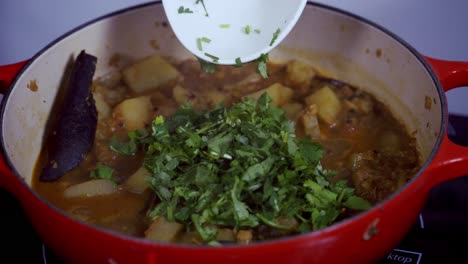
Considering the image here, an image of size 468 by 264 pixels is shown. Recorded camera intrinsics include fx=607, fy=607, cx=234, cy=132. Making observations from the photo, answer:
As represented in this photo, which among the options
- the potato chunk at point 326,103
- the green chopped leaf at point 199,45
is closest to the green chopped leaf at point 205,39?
the green chopped leaf at point 199,45

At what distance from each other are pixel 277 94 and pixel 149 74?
1.33 feet

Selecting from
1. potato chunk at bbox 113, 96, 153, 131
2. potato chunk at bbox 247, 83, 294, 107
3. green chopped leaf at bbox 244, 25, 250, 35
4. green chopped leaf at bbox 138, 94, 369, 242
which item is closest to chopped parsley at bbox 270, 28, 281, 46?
green chopped leaf at bbox 244, 25, 250, 35

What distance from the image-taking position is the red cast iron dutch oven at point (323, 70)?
996mm

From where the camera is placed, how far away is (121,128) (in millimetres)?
1688

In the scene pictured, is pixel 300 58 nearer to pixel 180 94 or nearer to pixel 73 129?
pixel 180 94

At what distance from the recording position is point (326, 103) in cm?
174

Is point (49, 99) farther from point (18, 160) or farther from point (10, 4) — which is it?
point (10, 4)

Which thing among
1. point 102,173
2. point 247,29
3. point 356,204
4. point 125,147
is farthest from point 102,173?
point 356,204

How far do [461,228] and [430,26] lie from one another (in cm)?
74

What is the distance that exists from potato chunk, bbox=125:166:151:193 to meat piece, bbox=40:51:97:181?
0.18 m

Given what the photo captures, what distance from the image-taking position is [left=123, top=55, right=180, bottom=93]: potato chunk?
185 cm

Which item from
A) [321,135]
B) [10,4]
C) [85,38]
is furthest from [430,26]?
[10,4]

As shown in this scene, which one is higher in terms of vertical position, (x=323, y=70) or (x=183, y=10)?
(x=183, y=10)

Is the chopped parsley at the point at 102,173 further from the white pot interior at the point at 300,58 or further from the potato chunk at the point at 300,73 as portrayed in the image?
the potato chunk at the point at 300,73
